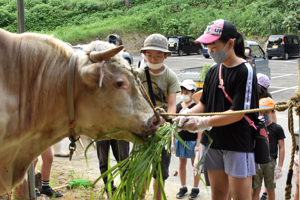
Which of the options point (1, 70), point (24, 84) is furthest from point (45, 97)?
point (1, 70)

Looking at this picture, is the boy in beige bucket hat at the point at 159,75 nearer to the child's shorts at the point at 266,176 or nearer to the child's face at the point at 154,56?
the child's face at the point at 154,56

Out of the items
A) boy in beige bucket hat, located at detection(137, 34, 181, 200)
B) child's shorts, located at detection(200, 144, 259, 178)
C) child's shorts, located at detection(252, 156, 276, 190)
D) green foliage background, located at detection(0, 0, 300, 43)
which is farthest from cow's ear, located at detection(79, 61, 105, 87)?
green foliage background, located at detection(0, 0, 300, 43)

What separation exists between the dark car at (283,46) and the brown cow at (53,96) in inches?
1151

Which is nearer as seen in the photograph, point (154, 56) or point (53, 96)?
point (53, 96)

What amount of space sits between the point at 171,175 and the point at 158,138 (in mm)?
3792

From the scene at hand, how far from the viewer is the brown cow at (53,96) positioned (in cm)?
304

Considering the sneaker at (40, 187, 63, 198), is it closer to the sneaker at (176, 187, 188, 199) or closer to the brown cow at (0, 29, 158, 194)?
the sneaker at (176, 187, 188, 199)

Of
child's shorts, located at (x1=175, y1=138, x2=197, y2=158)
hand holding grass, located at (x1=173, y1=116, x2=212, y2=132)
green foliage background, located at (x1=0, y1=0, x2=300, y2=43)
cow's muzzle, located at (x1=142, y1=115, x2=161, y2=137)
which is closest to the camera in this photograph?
cow's muzzle, located at (x1=142, y1=115, x2=161, y2=137)

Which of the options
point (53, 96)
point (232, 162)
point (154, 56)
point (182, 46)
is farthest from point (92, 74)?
point (182, 46)

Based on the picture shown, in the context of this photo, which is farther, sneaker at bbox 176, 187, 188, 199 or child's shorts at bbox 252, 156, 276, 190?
sneaker at bbox 176, 187, 188, 199

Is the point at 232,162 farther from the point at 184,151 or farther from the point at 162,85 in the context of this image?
the point at 184,151

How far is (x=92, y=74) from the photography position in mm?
3041

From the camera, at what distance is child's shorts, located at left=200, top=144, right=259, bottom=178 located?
151 inches

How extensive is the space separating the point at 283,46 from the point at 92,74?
29641mm
